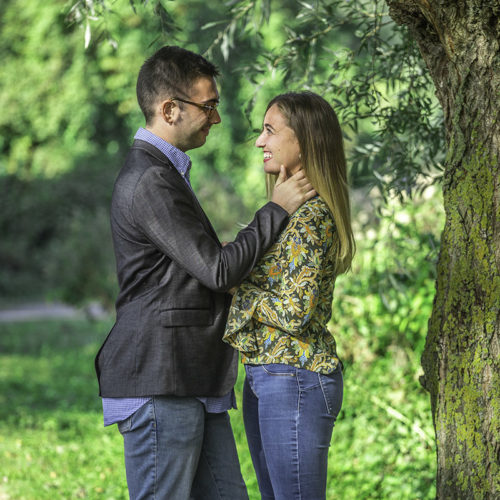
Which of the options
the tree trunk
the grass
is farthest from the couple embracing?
the grass

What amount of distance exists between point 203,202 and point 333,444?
10.0 metres

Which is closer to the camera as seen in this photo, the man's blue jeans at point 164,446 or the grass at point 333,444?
the man's blue jeans at point 164,446

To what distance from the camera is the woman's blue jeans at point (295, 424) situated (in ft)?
7.86

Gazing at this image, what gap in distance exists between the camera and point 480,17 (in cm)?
246

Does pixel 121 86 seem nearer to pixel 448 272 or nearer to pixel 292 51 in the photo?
pixel 292 51

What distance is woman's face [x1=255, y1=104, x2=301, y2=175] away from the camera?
2574mm

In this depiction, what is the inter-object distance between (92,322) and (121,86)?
312 inches

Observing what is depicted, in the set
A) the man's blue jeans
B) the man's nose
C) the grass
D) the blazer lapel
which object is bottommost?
the grass

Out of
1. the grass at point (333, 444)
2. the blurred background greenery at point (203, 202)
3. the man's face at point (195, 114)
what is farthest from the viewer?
the grass at point (333, 444)

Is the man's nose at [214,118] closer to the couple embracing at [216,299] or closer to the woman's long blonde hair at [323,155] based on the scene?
the couple embracing at [216,299]

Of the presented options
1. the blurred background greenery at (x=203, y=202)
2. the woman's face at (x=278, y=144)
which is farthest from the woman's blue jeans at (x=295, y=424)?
the blurred background greenery at (x=203, y=202)

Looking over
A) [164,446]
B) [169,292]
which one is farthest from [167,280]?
[164,446]

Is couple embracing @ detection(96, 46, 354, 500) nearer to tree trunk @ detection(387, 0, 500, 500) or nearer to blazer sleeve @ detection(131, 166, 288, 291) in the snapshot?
blazer sleeve @ detection(131, 166, 288, 291)

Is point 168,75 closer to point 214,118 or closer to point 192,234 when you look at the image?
point 214,118
